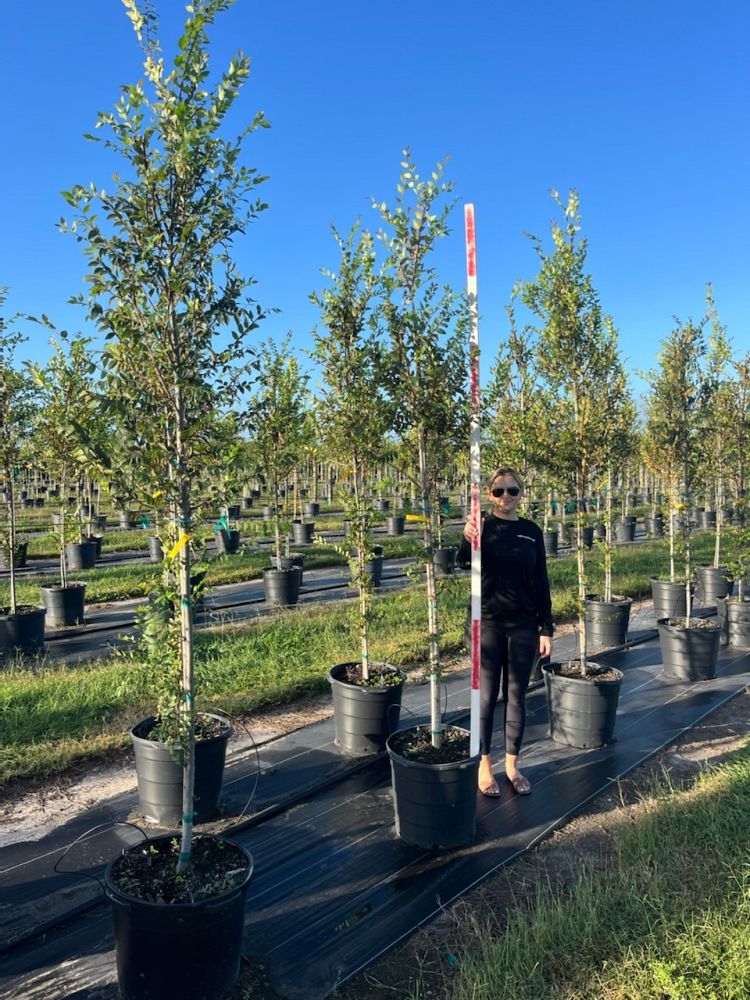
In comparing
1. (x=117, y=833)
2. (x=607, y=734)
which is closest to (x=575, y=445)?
(x=607, y=734)

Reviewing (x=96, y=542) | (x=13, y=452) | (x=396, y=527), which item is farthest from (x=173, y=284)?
(x=396, y=527)

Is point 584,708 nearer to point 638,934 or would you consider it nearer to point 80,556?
point 638,934

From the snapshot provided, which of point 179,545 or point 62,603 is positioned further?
point 62,603

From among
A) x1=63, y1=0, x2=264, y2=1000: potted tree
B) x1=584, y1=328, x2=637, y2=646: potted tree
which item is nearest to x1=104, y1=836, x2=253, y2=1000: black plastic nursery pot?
x1=63, y1=0, x2=264, y2=1000: potted tree

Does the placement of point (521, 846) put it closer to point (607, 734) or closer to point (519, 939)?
point (519, 939)

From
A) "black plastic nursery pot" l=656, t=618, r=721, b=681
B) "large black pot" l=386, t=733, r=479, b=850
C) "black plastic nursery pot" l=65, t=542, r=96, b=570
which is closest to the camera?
"large black pot" l=386, t=733, r=479, b=850

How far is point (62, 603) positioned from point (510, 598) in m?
7.22

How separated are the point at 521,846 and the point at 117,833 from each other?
2317 millimetres

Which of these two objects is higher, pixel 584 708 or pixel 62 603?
pixel 62 603

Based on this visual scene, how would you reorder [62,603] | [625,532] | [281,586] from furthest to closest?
[625,532], [281,586], [62,603]

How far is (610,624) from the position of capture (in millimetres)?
8320

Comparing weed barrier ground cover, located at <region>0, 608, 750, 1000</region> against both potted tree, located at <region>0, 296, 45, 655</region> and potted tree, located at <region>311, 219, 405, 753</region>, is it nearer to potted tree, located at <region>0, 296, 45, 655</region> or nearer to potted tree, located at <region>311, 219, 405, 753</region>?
potted tree, located at <region>311, 219, 405, 753</region>

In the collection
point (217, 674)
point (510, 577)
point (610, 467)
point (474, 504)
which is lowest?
point (217, 674)

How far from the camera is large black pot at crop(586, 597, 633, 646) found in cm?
830
